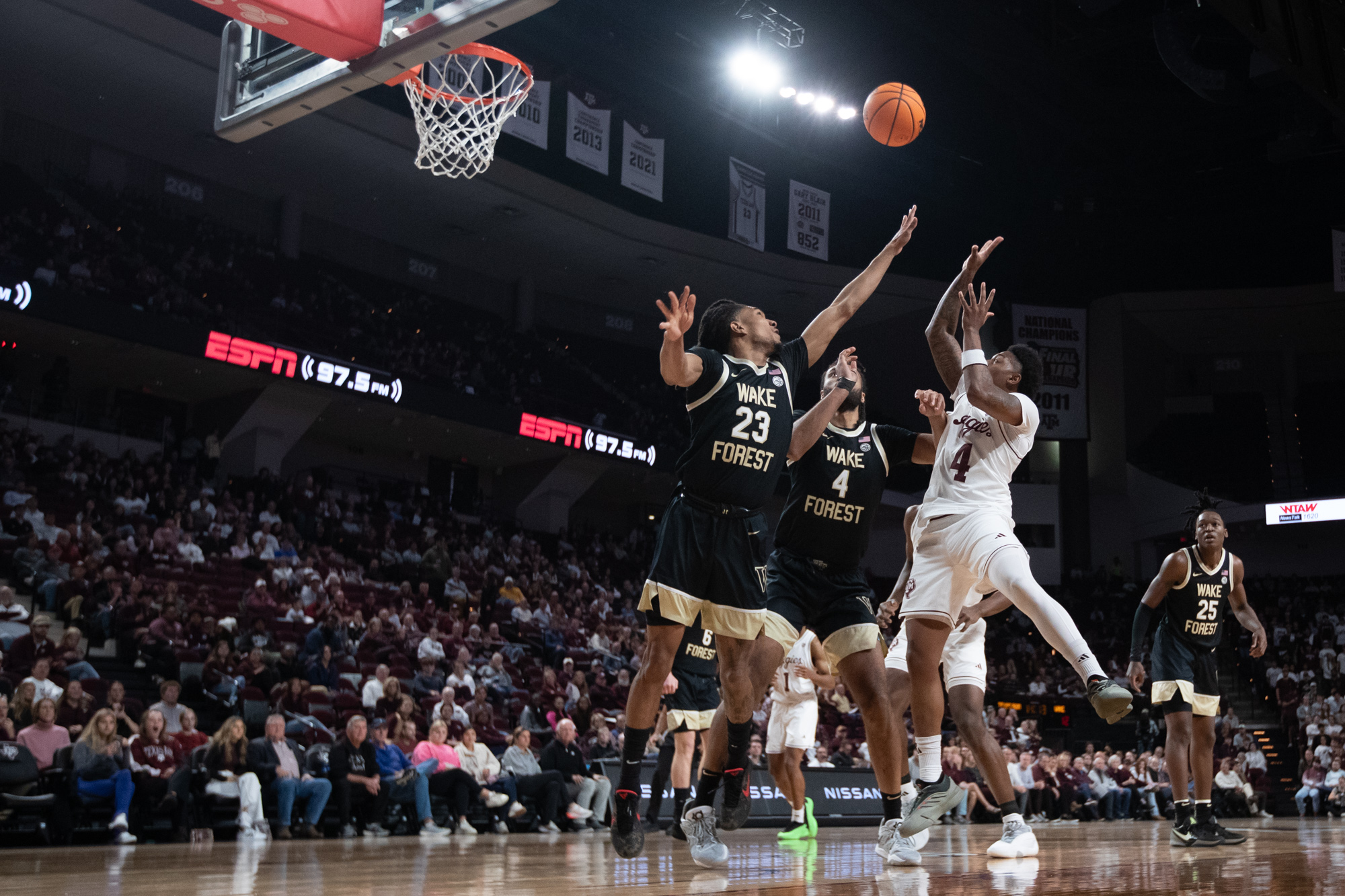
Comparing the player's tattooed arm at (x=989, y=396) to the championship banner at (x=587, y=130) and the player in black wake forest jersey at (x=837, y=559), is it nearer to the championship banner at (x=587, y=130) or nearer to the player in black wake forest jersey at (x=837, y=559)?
the player in black wake forest jersey at (x=837, y=559)

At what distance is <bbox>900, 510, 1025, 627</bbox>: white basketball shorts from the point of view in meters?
4.93

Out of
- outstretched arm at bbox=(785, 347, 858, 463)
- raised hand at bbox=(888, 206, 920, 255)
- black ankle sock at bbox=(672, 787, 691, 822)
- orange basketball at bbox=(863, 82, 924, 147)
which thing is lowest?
black ankle sock at bbox=(672, 787, 691, 822)

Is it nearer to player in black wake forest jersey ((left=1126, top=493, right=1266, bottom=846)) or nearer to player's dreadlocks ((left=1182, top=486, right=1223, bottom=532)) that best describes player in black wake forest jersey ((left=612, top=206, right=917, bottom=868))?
player in black wake forest jersey ((left=1126, top=493, right=1266, bottom=846))

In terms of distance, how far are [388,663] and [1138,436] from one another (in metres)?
25.1

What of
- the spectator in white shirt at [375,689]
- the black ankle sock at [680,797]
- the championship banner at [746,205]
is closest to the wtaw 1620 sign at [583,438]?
the championship banner at [746,205]

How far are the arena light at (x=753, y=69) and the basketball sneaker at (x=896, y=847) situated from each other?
18624 millimetres

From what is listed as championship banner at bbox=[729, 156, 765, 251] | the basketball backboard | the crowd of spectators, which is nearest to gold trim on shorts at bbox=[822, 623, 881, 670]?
the basketball backboard

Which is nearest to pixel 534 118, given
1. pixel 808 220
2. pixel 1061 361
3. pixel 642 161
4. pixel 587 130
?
pixel 587 130

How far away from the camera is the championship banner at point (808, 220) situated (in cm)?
2530

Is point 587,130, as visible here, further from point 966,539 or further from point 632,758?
point 632,758

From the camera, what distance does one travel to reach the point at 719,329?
196 inches

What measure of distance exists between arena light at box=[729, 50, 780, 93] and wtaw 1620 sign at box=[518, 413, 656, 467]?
783 centimetres

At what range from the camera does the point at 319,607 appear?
15.4 m

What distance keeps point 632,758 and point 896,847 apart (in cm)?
119
